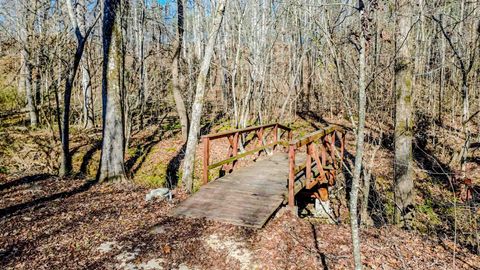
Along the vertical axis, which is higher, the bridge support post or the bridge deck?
the bridge support post

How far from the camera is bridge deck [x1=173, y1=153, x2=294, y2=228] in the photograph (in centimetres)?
586

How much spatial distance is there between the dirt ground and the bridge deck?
216 mm

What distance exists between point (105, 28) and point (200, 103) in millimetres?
2818

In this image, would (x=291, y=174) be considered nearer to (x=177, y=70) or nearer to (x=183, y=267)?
(x=183, y=267)

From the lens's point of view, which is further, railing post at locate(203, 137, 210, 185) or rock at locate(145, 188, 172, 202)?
railing post at locate(203, 137, 210, 185)

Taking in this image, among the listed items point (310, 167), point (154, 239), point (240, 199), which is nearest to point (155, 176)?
point (310, 167)

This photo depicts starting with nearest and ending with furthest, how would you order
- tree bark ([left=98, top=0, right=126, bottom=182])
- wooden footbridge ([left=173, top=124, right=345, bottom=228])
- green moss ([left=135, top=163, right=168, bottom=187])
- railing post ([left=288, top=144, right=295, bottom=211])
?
wooden footbridge ([left=173, top=124, right=345, bottom=228]) < railing post ([left=288, top=144, right=295, bottom=211]) < tree bark ([left=98, top=0, right=126, bottom=182]) < green moss ([left=135, top=163, right=168, bottom=187])

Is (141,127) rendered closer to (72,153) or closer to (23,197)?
(72,153)

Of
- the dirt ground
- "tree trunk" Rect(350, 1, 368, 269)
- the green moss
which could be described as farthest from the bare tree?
"tree trunk" Rect(350, 1, 368, 269)

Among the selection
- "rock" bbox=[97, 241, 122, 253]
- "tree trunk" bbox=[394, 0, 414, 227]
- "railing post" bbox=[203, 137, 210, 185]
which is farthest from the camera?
"tree trunk" bbox=[394, 0, 414, 227]

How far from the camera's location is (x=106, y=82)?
A: 8453mm

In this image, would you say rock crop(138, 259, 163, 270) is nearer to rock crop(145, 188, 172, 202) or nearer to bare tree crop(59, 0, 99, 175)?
rock crop(145, 188, 172, 202)

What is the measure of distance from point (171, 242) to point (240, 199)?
1.96 metres

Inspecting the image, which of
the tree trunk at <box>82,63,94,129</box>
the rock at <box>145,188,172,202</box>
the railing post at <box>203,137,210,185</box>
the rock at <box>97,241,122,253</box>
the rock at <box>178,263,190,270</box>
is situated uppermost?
the tree trunk at <box>82,63,94,129</box>
